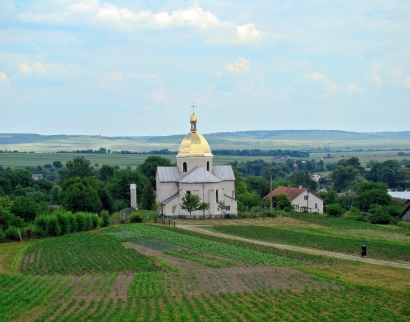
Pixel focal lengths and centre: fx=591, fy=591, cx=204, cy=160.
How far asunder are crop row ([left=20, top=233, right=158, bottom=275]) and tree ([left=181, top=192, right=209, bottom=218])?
16.0 m

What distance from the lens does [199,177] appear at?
61938 mm

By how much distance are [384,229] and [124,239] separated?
24.8 m

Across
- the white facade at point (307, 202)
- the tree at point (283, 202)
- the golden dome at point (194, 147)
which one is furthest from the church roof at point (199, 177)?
the white facade at point (307, 202)

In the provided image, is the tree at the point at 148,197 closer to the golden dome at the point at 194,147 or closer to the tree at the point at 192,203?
the golden dome at the point at 194,147

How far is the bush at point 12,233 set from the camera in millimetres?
45906

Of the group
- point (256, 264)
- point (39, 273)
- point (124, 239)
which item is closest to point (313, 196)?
point (124, 239)

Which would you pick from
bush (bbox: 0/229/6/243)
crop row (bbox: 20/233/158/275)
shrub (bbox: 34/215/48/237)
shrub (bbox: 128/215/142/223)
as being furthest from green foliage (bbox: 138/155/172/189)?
crop row (bbox: 20/233/158/275)

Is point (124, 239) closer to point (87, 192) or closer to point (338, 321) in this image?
point (87, 192)

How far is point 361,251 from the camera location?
36.6m

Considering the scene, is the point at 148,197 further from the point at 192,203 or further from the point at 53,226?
the point at 53,226

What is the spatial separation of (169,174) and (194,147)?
4133 millimetres

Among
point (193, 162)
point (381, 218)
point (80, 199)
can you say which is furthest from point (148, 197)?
point (381, 218)

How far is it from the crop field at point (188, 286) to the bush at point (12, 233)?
647 cm

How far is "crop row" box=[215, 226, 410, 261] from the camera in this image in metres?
36.9
